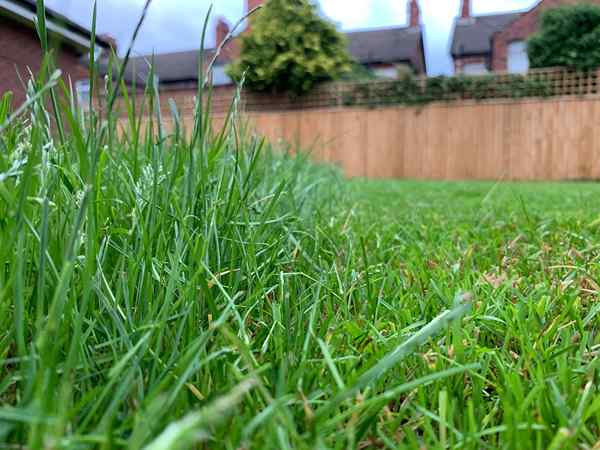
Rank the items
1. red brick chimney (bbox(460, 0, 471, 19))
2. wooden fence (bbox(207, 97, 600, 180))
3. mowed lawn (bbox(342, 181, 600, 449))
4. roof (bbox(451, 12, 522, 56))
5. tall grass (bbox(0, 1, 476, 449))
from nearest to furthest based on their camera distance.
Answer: tall grass (bbox(0, 1, 476, 449))
mowed lawn (bbox(342, 181, 600, 449))
wooden fence (bbox(207, 97, 600, 180))
roof (bbox(451, 12, 522, 56))
red brick chimney (bbox(460, 0, 471, 19))

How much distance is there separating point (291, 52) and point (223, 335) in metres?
13.8

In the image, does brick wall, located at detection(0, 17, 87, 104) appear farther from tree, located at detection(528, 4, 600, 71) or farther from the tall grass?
tree, located at detection(528, 4, 600, 71)

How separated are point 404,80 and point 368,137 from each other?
158cm

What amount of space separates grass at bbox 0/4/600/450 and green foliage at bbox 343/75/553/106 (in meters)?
11.6

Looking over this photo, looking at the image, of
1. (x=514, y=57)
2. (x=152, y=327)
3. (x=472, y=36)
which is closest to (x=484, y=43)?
(x=472, y=36)

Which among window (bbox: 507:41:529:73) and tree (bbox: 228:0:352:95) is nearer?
tree (bbox: 228:0:352:95)

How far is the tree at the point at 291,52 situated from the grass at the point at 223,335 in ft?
41.7

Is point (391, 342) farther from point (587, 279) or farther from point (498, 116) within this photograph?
point (498, 116)

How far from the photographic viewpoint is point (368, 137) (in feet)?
41.2

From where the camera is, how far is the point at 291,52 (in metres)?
13.7

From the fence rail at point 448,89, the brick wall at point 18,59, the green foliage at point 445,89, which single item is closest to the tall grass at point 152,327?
the brick wall at point 18,59

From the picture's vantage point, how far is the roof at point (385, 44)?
2678 centimetres

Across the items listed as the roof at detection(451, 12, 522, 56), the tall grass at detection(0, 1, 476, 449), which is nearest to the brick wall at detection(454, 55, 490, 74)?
the roof at detection(451, 12, 522, 56)

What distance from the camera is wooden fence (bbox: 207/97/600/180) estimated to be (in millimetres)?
11117
